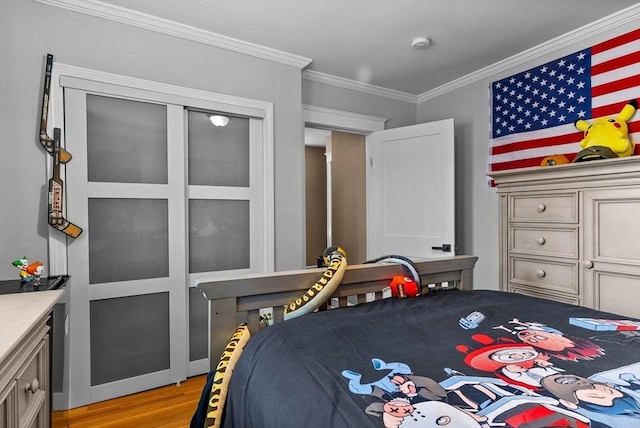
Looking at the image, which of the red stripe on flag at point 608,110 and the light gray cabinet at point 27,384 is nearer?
the light gray cabinet at point 27,384

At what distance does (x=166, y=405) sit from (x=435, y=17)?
310 centimetres

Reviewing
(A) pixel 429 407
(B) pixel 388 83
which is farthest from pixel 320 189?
(A) pixel 429 407

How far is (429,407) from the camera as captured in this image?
0.72m

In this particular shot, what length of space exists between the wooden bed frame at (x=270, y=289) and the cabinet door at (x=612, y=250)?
2.82 feet

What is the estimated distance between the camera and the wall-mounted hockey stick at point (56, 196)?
2.03m

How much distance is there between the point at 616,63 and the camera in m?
2.35

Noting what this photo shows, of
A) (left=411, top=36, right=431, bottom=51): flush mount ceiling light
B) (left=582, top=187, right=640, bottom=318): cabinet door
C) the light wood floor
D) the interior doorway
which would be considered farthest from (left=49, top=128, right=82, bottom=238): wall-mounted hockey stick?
(left=582, top=187, right=640, bottom=318): cabinet door

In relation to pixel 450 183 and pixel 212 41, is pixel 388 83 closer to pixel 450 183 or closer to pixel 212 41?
pixel 450 183

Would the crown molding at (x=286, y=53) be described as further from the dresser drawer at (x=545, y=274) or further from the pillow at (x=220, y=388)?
the pillow at (x=220, y=388)

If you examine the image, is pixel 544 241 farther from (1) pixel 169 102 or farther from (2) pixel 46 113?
(2) pixel 46 113

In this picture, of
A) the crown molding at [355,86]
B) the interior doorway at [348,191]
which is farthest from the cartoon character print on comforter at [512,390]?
the interior doorway at [348,191]

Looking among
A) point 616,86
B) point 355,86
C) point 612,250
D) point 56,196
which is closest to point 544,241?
point 612,250

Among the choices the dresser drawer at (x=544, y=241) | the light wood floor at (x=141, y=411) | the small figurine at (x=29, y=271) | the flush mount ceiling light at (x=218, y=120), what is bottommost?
the light wood floor at (x=141, y=411)

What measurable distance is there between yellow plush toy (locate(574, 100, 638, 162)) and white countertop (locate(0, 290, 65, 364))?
9.26 ft
